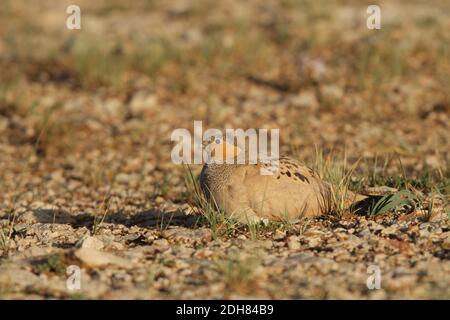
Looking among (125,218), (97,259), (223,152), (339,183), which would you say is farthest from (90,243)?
(339,183)

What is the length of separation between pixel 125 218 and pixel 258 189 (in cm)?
129

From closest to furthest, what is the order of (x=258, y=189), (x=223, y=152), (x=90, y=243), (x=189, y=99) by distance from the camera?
(x=90, y=243)
(x=258, y=189)
(x=223, y=152)
(x=189, y=99)

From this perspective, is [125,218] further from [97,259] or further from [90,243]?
[97,259]

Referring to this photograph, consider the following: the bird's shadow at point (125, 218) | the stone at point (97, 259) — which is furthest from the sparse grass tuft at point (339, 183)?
the stone at point (97, 259)

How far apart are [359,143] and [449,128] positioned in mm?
998

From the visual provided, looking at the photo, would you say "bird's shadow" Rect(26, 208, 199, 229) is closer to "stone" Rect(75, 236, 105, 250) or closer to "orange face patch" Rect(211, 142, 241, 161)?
"orange face patch" Rect(211, 142, 241, 161)

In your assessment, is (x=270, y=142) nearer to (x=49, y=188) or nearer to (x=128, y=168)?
(x=128, y=168)

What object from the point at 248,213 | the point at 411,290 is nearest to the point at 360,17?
the point at 248,213

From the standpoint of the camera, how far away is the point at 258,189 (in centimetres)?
420

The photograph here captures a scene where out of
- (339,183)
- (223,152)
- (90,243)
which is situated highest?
(223,152)

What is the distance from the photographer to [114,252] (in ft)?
13.1

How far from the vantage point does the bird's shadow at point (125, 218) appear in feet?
15.8

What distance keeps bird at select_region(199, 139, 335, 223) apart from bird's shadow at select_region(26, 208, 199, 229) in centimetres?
48

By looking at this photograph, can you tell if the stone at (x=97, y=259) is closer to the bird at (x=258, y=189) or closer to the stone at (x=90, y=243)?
the stone at (x=90, y=243)
